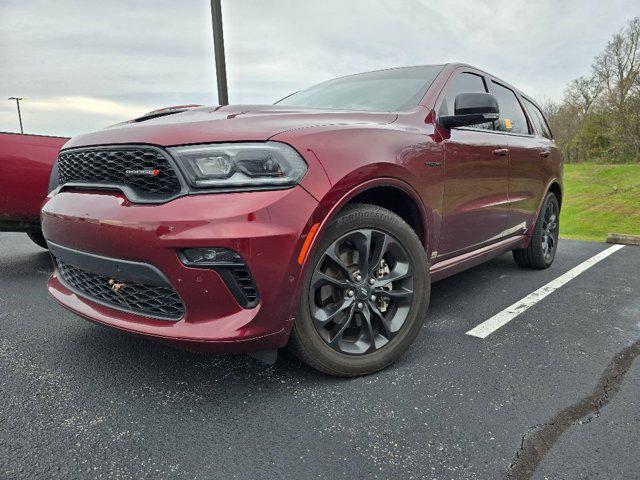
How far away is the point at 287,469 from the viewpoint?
1.53 m

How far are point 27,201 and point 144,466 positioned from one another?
119 inches

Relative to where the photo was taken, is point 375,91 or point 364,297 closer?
point 364,297

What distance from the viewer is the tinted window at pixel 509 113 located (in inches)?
141

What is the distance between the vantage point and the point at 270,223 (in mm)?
1698

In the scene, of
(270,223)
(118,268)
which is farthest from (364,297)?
(118,268)

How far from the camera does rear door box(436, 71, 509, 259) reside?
2.66 meters

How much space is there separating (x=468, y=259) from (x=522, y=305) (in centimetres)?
63

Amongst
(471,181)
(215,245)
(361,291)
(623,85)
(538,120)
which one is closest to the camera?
(215,245)

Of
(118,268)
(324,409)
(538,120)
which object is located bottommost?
(324,409)

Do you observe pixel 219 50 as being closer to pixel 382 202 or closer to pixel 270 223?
pixel 382 202

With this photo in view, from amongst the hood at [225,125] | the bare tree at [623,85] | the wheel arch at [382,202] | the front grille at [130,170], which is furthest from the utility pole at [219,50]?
the bare tree at [623,85]

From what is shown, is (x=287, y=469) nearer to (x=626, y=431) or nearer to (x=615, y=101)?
(x=626, y=431)

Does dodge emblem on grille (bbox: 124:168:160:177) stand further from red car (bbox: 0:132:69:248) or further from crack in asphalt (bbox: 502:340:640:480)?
red car (bbox: 0:132:69:248)

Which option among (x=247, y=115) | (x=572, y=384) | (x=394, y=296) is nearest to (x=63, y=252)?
(x=247, y=115)
